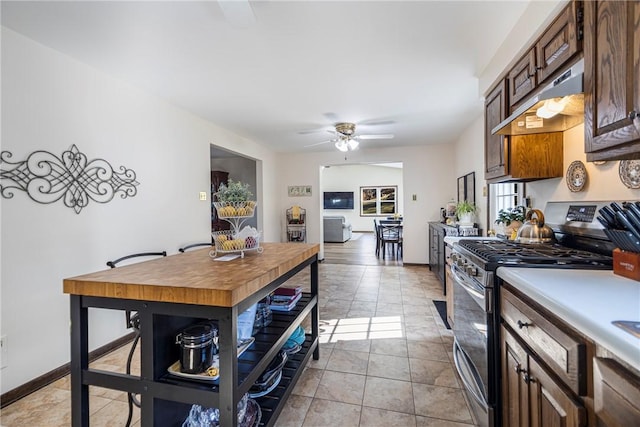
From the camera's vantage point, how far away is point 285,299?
1.93 m

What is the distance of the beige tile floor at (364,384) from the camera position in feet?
5.29

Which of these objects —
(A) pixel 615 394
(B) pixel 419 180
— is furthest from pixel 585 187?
(B) pixel 419 180

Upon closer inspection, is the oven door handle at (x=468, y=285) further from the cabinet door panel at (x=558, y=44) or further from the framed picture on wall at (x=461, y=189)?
the framed picture on wall at (x=461, y=189)

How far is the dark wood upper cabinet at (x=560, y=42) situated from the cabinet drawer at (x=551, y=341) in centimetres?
113

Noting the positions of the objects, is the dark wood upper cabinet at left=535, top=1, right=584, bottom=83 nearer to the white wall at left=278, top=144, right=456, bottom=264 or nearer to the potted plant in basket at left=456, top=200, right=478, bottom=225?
the potted plant in basket at left=456, top=200, right=478, bottom=225

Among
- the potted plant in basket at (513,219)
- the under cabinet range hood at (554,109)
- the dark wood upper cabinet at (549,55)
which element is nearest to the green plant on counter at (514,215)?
the potted plant in basket at (513,219)

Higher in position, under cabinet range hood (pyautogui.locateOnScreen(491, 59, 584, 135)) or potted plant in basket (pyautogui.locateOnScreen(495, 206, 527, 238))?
under cabinet range hood (pyautogui.locateOnScreen(491, 59, 584, 135))

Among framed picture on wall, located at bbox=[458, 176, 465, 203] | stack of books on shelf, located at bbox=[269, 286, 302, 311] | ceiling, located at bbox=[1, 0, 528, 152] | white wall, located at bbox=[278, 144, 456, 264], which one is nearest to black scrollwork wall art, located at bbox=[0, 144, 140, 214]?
ceiling, located at bbox=[1, 0, 528, 152]

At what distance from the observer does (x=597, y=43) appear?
1.05 m

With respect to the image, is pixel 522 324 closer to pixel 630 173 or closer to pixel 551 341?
pixel 551 341

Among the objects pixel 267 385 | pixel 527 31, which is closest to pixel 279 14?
pixel 527 31

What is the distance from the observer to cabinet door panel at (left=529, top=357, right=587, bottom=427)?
2.53 ft

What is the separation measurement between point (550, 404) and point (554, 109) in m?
1.34

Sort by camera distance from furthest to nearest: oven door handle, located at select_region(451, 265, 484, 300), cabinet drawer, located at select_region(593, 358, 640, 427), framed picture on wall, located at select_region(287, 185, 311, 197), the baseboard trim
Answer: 1. framed picture on wall, located at select_region(287, 185, 311, 197)
2. the baseboard trim
3. oven door handle, located at select_region(451, 265, 484, 300)
4. cabinet drawer, located at select_region(593, 358, 640, 427)
